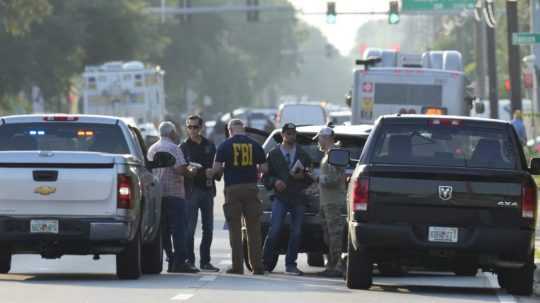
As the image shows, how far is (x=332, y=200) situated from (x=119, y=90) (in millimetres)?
42892

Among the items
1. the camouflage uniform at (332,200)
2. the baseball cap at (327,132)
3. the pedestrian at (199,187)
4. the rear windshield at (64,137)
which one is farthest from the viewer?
the pedestrian at (199,187)

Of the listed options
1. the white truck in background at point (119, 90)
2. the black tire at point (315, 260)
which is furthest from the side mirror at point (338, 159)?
the white truck in background at point (119, 90)

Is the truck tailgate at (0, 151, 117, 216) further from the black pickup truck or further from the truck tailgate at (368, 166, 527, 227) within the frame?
the truck tailgate at (368, 166, 527, 227)

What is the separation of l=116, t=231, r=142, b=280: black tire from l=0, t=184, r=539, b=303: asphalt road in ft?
0.35

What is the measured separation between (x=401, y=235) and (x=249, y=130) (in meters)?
5.00

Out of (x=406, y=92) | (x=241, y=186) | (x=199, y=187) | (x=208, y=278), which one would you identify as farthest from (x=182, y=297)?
(x=406, y=92)

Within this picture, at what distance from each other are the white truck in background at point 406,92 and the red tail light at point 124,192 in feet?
58.9

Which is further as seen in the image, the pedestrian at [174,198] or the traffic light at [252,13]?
the traffic light at [252,13]

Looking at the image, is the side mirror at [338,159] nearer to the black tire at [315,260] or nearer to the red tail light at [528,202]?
the red tail light at [528,202]

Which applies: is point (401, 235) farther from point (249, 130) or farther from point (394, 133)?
point (249, 130)

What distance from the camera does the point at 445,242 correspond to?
15773 millimetres

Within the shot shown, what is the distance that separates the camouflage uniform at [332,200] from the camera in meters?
18.8

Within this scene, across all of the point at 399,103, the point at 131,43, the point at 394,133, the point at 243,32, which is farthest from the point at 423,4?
the point at 243,32

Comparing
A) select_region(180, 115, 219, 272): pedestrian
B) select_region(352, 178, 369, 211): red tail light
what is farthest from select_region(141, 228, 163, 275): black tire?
select_region(352, 178, 369, 211): red tail light
